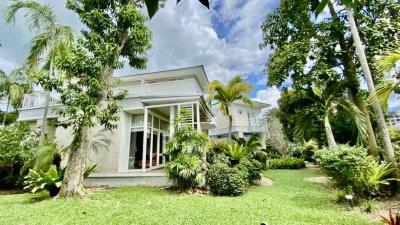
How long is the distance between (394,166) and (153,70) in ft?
47.5

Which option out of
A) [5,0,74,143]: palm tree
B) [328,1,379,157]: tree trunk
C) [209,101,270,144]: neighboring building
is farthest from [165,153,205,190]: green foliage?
[209,101,270,144]: neighboring building

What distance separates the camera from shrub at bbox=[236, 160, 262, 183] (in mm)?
10680

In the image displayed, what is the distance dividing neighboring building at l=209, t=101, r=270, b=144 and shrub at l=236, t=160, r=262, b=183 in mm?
16456

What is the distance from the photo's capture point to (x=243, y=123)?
2986 cm

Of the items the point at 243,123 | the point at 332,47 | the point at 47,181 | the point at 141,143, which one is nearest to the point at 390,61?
the point at 332,47

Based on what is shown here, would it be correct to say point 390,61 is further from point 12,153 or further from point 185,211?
point 12,153

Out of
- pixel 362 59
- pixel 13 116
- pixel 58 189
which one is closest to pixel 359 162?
pixel 362 59

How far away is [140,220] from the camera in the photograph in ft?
19.5

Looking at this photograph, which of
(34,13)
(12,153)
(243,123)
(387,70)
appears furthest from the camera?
(243,123)

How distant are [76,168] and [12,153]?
17.5 feet

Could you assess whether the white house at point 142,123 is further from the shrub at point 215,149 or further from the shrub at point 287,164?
the shrub at point 287,164

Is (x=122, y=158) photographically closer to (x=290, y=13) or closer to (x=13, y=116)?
(x=290, y=13)

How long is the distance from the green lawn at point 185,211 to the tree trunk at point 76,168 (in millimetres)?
445

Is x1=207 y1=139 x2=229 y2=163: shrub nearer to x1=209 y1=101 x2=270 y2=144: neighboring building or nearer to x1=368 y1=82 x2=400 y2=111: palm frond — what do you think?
x1=368 y1=82 x2=400 y2=111: palm frond
